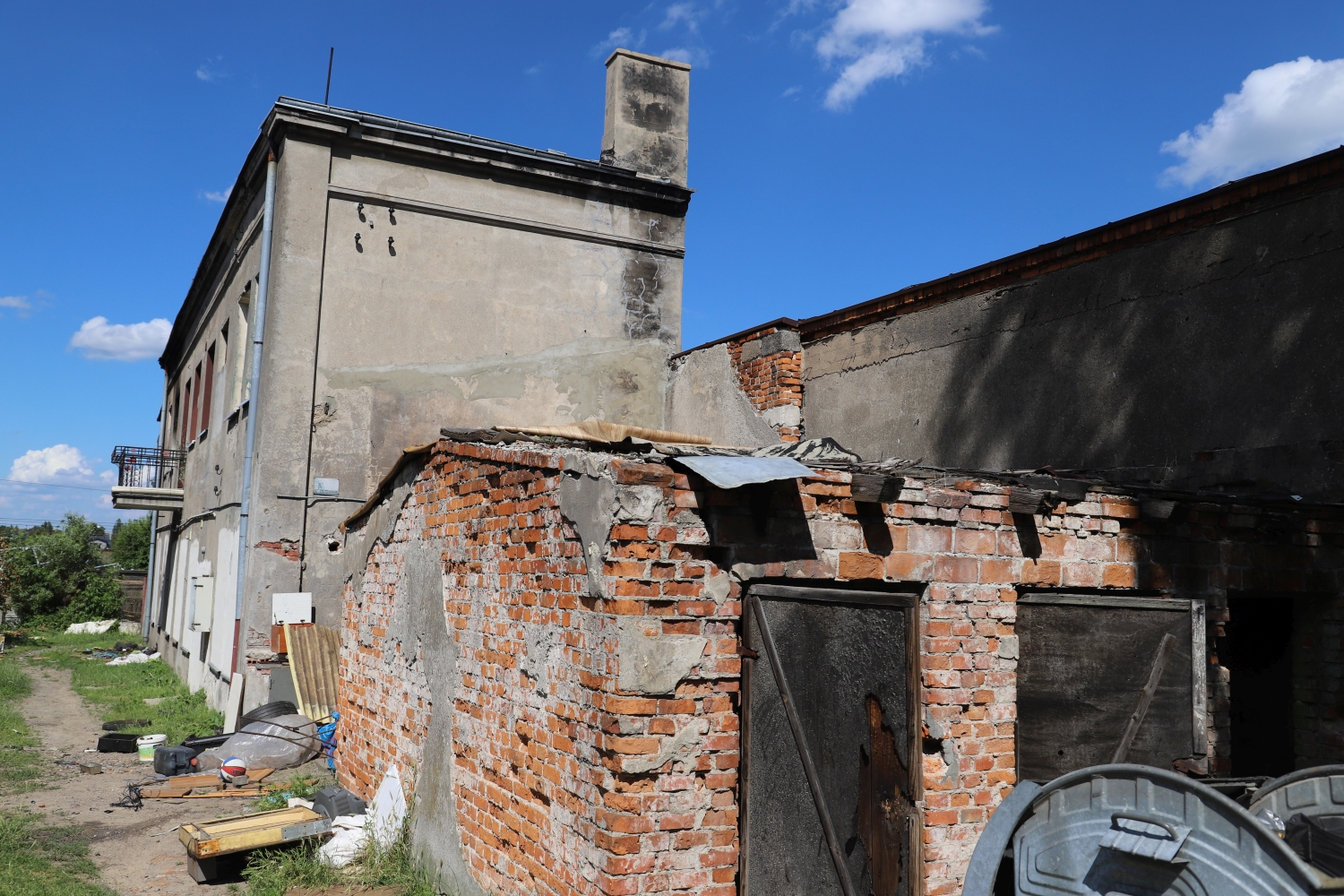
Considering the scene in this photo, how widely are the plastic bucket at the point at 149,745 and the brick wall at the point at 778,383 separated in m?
7.33

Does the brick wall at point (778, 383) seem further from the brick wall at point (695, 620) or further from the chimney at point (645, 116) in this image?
the brick wall at point (695, 620)

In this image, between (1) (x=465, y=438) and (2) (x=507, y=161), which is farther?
(2) (x=507, y=161)

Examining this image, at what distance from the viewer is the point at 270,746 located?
926cm

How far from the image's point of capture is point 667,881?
4270 mm

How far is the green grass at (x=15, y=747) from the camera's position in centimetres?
888

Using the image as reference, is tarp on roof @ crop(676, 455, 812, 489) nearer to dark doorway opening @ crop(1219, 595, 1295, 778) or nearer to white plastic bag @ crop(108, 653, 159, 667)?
dark doorway opening @ crop(1219, 595, 1295, 778)

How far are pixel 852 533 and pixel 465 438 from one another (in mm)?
2507

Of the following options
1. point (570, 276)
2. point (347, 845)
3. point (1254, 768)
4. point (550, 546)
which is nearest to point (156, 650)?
point (570, 276)

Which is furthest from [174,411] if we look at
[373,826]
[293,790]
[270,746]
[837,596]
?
[837,596]

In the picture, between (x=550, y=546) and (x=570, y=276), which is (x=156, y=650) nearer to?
(x=570, y=276)

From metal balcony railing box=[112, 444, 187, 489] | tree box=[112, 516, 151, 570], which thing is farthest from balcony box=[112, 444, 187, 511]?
tree box=[112, 516, 151, 570]

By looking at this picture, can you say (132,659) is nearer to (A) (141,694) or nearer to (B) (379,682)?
(A) (141,694)

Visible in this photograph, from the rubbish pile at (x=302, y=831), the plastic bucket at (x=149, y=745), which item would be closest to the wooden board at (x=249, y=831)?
the rubbish pile at (x=302, y=831)

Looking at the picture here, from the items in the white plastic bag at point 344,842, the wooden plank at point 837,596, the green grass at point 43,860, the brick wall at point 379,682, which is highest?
the wooden plank at point 837,596
